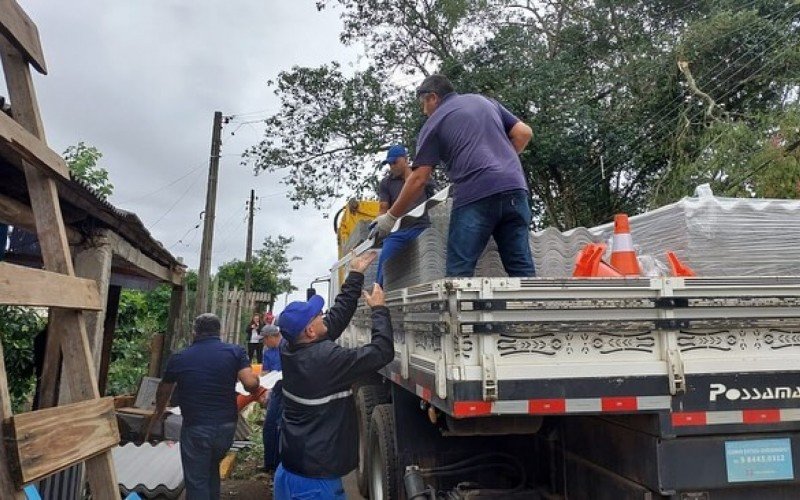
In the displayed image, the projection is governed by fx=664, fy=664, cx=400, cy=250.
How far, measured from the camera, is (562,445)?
3600 mm

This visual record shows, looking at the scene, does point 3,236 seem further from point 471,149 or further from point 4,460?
point 471,149

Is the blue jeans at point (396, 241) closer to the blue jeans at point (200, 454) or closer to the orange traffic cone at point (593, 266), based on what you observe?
the orange traffic cone at point (593, 266)

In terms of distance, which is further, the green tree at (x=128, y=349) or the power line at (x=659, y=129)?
the power line at (x=659, y=129)

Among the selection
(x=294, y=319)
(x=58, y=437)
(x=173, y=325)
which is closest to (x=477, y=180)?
(x=294, y=319)

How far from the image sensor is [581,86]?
15688 mm

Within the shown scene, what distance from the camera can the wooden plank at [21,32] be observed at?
9.94 feet

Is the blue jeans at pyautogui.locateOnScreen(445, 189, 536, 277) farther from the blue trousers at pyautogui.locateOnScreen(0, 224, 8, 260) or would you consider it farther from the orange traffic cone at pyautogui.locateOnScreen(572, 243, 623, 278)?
the blue trousers at pyautogui.locateOnScreen(0, 224, 8, 260)

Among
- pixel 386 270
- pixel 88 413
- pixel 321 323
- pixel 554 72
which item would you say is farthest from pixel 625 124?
pixel 88 413

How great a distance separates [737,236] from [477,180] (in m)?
1.40

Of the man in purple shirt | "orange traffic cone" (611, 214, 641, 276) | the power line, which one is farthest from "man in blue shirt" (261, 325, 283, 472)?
the power line

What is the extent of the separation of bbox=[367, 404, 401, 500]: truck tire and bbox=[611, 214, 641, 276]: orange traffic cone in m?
2.12

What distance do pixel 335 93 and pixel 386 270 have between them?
13.0 meters

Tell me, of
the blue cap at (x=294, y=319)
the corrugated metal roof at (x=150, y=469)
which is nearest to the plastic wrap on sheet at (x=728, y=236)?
the blue cap at (x=294, y=319)

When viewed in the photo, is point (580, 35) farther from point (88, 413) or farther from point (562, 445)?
point (88, 413)
